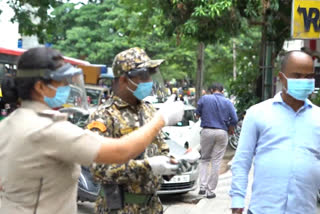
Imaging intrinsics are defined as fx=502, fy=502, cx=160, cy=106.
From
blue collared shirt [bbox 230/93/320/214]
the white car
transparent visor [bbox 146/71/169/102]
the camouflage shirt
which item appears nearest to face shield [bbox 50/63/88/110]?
the camouflage shirt

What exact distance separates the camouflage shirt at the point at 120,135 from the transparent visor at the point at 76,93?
0.16 meters

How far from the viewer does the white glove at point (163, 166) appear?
9.02 ft

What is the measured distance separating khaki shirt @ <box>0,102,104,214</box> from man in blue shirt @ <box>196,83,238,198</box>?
6.00 metres

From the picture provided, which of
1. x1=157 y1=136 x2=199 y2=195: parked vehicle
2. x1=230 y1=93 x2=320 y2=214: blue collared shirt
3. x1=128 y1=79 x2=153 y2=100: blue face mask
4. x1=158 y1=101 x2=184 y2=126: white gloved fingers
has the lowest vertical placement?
x1=157 y1=136 x2=199 y2=195: parked vehicle

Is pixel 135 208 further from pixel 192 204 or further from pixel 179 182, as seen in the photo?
pixel 192 204

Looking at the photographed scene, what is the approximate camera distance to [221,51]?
32.1 m

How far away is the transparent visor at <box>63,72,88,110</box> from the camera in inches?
101

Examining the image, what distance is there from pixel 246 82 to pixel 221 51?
53.6 feet

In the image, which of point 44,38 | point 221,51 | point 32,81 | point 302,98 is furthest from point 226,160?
point 221,51

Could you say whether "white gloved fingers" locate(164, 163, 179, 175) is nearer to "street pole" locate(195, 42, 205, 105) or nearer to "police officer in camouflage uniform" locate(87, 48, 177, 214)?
"police officer in camouflage uniform" locate(87, 48, 177, 214)

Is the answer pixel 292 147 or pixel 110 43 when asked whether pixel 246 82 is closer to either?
pixel 292 147

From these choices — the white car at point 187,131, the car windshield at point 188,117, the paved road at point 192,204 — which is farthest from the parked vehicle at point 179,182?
the car windshield at point 188,117

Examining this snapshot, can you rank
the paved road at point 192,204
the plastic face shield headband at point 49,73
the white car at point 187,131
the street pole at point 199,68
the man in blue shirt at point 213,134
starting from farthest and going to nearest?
1. the street pole at point 199,68
2. the white car at point 187,131
3. the man in blue shirt at point 213,134
4. the paved road at point 192,204
5. the plastic face shield headband at point 49,73

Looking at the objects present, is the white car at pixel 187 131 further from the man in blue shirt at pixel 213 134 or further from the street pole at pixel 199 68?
the street pole at pixel 199 68
